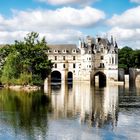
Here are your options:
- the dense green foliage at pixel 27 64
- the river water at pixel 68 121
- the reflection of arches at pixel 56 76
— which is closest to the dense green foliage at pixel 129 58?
the reflection of arches at pixel 56 76

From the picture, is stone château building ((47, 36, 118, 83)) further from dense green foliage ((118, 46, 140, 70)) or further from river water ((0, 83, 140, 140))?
river water ((0, 83, 140, 140))

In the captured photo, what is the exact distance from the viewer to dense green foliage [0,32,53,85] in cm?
8156

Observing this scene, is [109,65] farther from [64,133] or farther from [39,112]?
[64,133]

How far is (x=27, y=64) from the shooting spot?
81938mm

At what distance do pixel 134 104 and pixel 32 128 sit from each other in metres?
21.7

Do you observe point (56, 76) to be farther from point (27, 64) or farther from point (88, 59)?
point (27, 64)

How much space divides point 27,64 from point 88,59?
3444cm

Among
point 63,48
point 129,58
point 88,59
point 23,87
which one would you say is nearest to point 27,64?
point 23,87

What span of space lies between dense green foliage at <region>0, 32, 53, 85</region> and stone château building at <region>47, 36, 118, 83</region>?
93.4 ft

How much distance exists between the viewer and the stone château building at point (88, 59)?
4345 inches

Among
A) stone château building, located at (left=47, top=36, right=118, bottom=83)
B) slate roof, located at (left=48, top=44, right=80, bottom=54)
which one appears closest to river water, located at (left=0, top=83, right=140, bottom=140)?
stone château building, located at (left=47, top=36, right=118, bottom=83)

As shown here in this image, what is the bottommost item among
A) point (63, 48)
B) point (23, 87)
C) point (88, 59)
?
point (23, 87)

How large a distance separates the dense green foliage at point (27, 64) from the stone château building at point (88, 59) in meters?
28.5

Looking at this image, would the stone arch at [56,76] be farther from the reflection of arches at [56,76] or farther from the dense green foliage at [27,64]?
the dense green foliage at [27,64]
